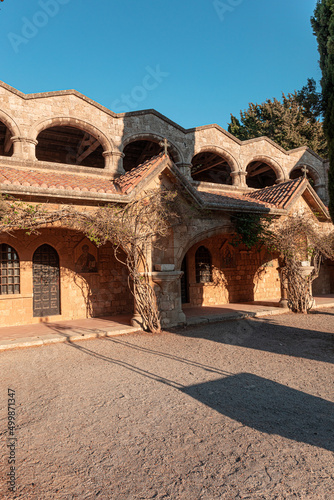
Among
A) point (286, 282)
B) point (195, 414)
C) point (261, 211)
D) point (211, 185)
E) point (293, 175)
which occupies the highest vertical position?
point (293, 175)

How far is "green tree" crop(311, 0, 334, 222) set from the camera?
6.27 m

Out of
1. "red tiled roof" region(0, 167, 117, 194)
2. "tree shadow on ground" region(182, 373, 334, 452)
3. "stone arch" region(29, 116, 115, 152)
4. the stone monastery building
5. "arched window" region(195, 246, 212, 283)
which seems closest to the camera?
"tree shadow on ground" region(182, 373, 334, 452)

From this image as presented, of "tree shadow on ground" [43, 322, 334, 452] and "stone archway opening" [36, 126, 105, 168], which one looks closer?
"tree shadow on ground" [43, 322, 334, 452]

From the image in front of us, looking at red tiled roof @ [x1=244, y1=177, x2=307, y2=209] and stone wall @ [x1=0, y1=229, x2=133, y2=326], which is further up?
red tiled roof @ [x1=244, y1=177, x2=307, y2=209]

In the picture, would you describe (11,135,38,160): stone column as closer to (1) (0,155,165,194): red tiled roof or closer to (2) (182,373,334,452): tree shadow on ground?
(1) (0,155,165,194): red tiled roof

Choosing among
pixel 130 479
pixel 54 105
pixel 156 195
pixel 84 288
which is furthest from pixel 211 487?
pixel 54 105

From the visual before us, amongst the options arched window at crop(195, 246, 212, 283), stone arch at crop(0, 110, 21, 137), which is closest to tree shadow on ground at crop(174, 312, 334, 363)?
arched window at crop(195, 246, 212, 283)

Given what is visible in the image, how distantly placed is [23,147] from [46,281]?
4096mm

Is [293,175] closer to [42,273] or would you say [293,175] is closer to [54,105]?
[54,105]

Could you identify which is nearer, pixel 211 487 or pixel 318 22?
pixel 211 487

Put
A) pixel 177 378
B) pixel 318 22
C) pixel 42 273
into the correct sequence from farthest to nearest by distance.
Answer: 1. pixel 42 273
2. pixel 318 22
3. pixel 177 378

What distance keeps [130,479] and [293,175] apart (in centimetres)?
1707

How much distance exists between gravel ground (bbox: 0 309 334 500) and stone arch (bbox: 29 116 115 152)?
22.1 feet

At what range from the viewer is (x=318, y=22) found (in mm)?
6820
